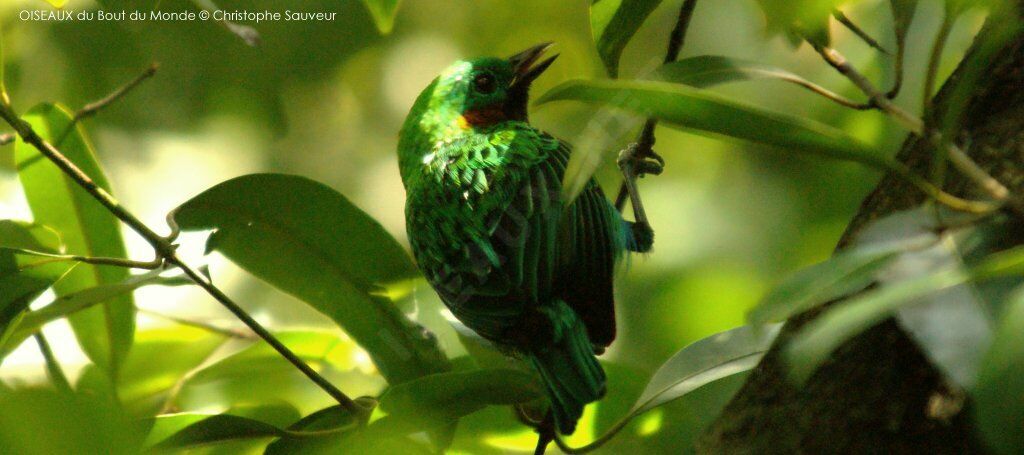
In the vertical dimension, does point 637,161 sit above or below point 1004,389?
below

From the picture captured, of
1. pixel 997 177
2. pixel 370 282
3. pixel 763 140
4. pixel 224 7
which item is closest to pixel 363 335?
pixel 370 282

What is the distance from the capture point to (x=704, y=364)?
2.13 m

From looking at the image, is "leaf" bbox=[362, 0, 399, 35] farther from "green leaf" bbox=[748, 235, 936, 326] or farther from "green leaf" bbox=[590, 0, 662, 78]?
"green leaf" bbox=[748, 235, 936, 326]

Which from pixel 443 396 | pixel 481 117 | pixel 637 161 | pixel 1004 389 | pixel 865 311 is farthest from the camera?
pixel 481 117

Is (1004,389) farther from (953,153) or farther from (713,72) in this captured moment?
(713,72)

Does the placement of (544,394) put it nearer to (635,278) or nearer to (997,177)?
(997,177)

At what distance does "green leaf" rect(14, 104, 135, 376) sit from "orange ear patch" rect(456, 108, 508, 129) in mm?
1178

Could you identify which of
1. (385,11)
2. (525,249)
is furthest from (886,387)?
(385,11)

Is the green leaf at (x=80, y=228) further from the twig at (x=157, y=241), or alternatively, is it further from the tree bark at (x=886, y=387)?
the tree bark at (x=886, y=387)

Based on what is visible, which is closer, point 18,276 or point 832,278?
point 832,278

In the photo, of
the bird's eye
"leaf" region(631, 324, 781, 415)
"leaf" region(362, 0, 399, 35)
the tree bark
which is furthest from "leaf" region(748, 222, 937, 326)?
the bird's eye

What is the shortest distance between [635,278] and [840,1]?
2597 mm

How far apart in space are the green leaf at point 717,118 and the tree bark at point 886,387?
1.10 ft

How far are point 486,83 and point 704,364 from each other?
1.59 m
